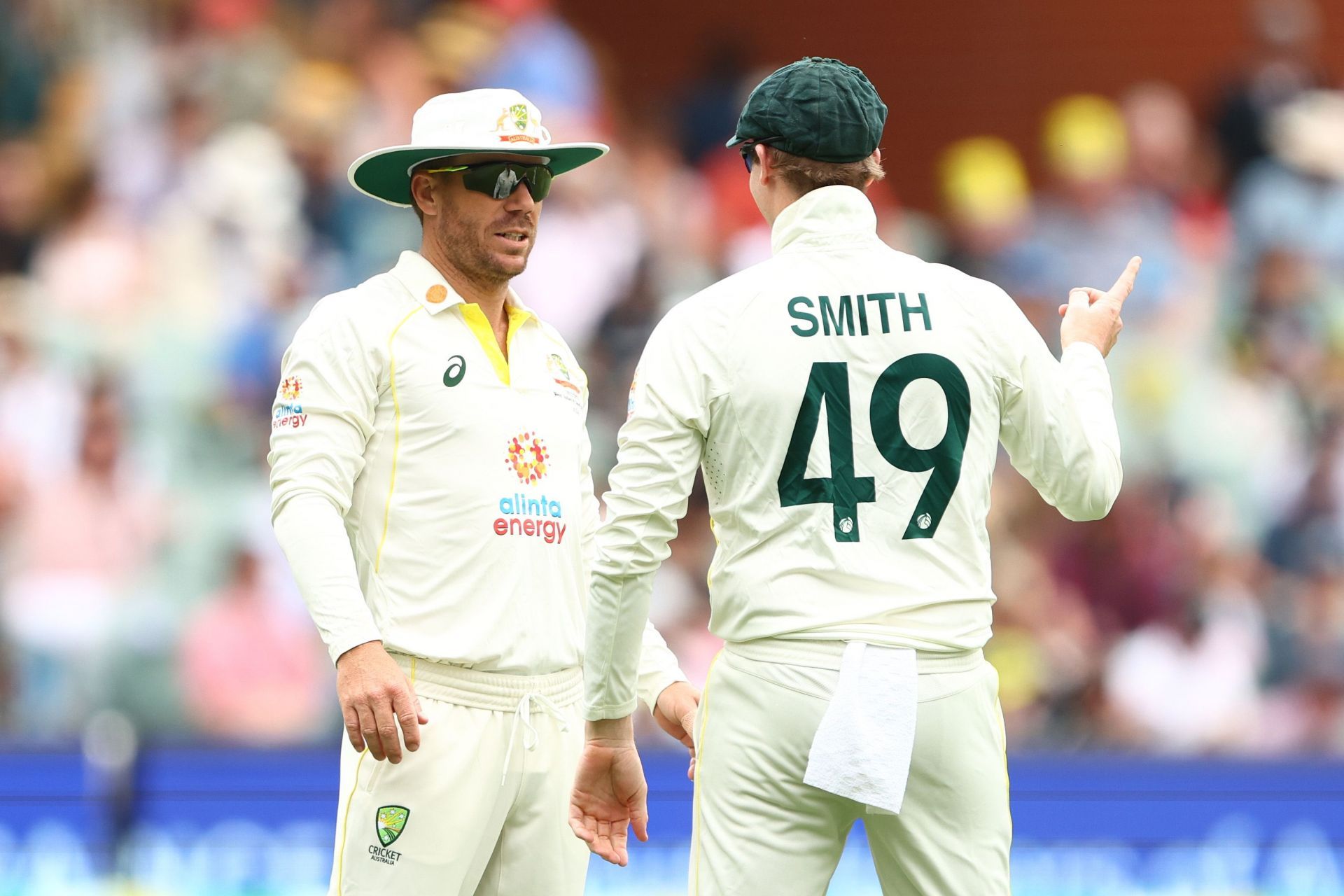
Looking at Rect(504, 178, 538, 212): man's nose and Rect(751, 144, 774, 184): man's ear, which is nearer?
Rect(751, 144, 774, 184): man's ear

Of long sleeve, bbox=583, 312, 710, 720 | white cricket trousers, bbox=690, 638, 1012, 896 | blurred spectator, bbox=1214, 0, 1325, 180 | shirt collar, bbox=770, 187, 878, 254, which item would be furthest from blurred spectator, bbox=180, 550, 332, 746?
blurred spectator, bbox=1214, 0, 1325, 180

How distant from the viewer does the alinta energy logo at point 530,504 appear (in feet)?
13.2

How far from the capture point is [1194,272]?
33.4 feet

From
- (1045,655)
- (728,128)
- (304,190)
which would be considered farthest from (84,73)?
(1045,655)

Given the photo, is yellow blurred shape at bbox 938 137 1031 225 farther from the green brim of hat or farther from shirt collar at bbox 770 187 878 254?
shirt collar at bbox 770 187 878 254

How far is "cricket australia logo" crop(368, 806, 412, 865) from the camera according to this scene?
3.84 m

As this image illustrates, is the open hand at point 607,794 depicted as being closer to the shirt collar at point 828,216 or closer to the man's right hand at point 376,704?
the man's right hand at point 376,704

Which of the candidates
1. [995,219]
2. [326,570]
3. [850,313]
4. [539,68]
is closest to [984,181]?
[995,219]

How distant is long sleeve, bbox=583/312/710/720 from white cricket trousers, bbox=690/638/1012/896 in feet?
0.79

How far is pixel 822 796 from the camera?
3.43m

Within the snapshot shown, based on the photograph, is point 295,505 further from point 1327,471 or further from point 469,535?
point 1327,471

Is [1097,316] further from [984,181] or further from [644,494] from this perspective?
[984,181]

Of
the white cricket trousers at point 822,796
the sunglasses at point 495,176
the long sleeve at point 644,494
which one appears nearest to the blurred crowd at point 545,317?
the sunglasses at point 495,176

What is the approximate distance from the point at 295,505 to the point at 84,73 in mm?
6263
